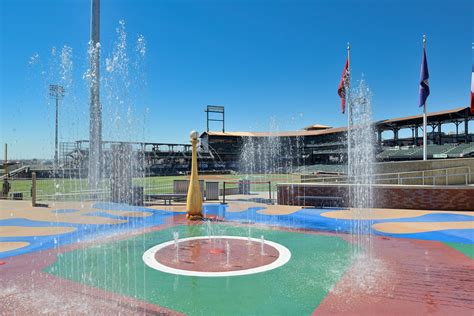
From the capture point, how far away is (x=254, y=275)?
227 inches

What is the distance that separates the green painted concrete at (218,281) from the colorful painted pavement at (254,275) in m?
0.02

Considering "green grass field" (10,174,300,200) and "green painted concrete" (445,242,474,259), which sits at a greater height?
"green grass field" (10,174,300,200)

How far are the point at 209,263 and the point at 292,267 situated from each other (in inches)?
64.5

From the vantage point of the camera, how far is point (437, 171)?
56.1ft

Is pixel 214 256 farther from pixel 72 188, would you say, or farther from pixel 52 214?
pixel 72 188

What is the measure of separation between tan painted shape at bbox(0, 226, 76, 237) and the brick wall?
32.3ft

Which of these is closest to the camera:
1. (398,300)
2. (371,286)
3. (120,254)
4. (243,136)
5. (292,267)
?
(398,300)

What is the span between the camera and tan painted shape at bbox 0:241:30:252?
7.71m

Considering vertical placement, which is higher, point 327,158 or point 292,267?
point 327,158

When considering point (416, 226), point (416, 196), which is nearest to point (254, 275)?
point (416, 226)

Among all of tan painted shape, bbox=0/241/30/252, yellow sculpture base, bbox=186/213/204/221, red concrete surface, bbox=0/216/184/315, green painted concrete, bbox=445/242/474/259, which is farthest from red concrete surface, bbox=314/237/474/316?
tan painted shape, bbox=0/241/30/252

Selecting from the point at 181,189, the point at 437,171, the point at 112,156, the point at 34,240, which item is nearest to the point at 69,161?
the point at 112,156

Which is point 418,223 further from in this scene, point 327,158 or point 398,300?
point 327,158

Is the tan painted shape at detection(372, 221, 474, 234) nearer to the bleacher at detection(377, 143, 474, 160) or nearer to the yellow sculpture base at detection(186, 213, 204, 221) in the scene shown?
the yellow sculpture base at detection(186, 213, 204, 221)
